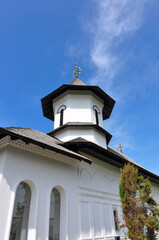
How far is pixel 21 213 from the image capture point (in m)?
5.67

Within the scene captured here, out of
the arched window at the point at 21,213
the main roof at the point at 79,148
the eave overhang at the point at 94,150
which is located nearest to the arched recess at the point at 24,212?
the arched window at the point at 21,213

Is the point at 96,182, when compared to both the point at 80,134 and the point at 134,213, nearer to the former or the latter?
the point at 134,213

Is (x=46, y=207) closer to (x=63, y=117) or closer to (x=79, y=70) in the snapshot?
(x=63, y=117)

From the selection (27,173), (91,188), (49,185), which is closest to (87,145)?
(91,188)

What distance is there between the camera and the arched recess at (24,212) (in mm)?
5340

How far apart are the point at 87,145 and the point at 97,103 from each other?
4482 millimetres

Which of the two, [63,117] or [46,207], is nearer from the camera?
[46,207]

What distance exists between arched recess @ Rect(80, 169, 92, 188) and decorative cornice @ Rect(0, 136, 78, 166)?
760 millimetres

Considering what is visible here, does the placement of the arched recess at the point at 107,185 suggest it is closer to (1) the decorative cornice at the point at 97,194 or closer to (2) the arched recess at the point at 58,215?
(1) the decorative cornice at the point at 97,194

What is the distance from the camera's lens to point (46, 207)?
5.94 m

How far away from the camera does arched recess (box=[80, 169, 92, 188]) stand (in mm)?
7934

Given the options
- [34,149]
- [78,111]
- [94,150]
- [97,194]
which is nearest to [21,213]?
[34,149]

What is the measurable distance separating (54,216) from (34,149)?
2720 millimetres

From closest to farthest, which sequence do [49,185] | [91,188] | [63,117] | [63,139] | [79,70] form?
[49,185] < [91,188] < [63,139] < [63,117] < [79,70]
